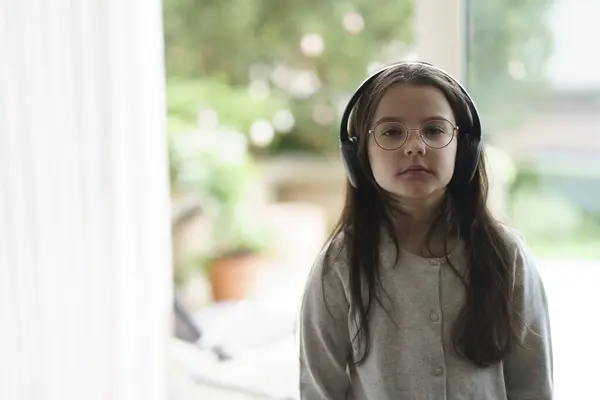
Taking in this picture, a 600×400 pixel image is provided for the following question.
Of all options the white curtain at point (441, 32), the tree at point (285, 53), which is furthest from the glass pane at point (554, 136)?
the tree at point (285, 53)

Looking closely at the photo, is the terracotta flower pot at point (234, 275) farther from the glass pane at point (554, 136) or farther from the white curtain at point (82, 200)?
the glass pane at point (554, 136)

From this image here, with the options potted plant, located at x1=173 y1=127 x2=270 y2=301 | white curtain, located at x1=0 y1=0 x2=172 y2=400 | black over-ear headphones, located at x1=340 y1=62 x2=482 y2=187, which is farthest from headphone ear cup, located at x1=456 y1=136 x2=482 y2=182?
potted plant, located at x1=173 y1=127 x2=270 y2=301

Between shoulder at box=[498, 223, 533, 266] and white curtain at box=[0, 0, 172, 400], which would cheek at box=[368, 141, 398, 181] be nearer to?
shoulder at box=[498, 223, 533, 266]

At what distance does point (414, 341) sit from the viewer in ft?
2.64

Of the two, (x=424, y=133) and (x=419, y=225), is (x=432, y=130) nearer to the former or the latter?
(x=424, y=133)

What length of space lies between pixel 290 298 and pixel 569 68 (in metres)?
1.20

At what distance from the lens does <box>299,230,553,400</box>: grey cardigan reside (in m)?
0.80

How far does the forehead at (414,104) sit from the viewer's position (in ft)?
2.56

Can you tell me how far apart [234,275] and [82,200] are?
114 cm

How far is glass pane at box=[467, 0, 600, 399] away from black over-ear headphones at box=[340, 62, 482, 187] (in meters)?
0.52

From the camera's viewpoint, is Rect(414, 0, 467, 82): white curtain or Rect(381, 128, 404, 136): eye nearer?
Rect(381, 128, 404, 136): eye

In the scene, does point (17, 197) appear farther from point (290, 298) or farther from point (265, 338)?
point (290, 298)

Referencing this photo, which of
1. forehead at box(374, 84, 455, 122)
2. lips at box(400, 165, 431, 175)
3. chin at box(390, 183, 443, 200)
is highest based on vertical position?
forehead at box(374, 84, 455, 122)

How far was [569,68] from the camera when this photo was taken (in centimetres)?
127
